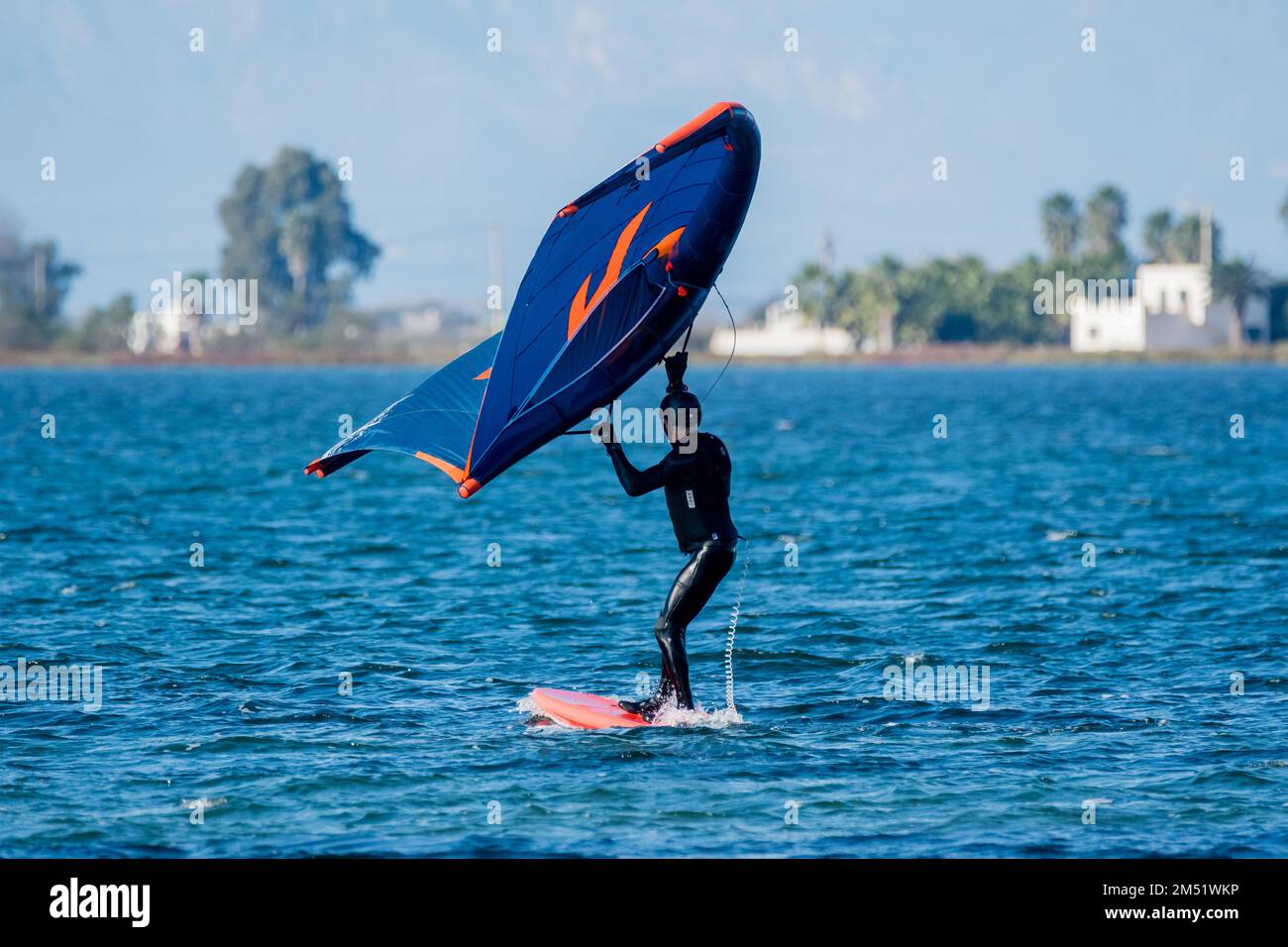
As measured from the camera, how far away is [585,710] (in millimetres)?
15773

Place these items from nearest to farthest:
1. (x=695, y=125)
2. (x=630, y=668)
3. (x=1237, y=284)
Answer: (x=695, y=125)
(x=630, y=668)
(x=1237, y=284)

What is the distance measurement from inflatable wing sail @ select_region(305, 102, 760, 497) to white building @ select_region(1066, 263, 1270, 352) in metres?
176

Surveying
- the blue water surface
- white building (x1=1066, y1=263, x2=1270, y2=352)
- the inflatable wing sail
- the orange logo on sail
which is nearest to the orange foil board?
the blue water surface

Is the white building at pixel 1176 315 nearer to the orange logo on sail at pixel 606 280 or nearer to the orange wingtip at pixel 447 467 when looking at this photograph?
the orange logo on sail at pixel 606 280

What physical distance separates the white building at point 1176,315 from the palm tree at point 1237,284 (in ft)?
1.46

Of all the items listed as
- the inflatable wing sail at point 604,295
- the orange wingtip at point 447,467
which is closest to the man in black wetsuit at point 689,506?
the inflatable wing sail at point 604,295

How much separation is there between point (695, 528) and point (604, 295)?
2.13m

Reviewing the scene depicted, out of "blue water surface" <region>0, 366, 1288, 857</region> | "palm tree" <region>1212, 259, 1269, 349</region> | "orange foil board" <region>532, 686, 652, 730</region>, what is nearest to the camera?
"blue water surface" <region>0, 366, 1288, 857</region>

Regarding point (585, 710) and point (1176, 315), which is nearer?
point (585, 710)

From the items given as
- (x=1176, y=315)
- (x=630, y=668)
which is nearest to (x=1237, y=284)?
(x=1176, y=315)

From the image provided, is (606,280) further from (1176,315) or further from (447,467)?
(1176,315)

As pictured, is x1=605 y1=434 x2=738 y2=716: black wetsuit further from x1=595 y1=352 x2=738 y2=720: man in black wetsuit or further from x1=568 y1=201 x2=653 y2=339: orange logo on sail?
x1=568 y1=201 x2=653 y2=339: orange logo on sail

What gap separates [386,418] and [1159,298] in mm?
179672

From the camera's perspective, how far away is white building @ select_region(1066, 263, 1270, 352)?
18375 centimetres
